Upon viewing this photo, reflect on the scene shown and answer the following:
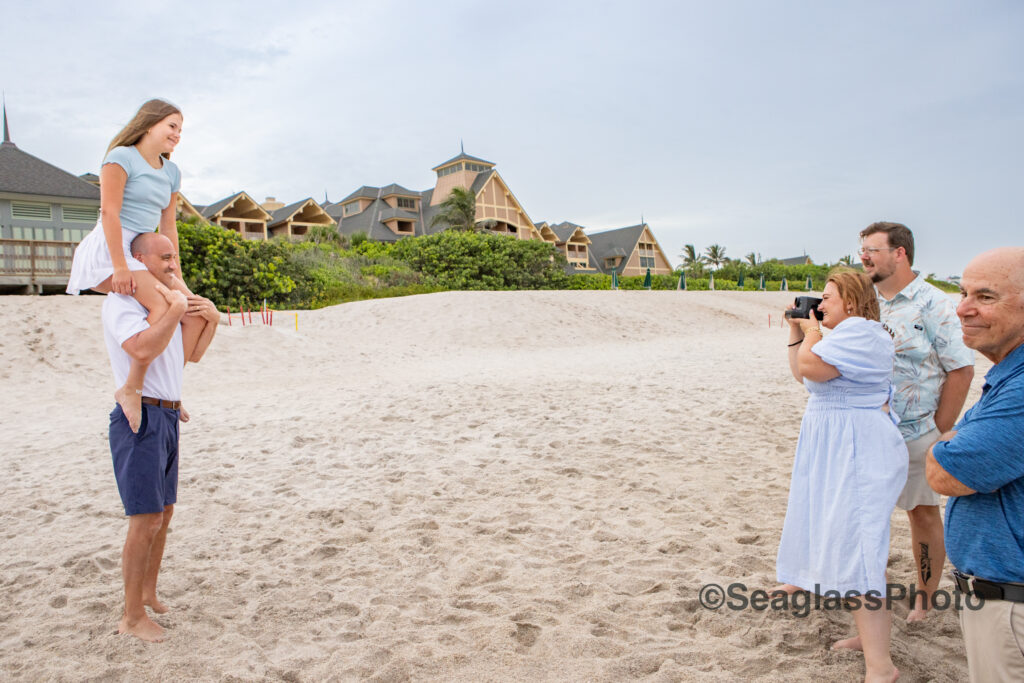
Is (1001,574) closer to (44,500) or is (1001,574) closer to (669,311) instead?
(44,500)

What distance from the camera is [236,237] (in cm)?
1886

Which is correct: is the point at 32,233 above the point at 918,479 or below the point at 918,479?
above

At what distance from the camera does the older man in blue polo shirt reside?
1.63m

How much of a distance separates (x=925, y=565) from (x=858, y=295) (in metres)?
1.49

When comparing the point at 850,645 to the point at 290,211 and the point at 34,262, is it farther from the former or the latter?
the point at 290,211

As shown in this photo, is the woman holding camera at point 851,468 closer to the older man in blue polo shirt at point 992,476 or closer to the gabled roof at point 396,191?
the older man in blue polo shirt at point 992,476

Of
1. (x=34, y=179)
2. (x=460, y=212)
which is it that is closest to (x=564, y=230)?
(x=460, y=212)

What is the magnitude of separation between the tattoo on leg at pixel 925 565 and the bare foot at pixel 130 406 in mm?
3678

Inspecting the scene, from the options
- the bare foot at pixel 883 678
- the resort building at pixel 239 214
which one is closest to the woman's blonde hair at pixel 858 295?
the bare foot at pixel 883 678

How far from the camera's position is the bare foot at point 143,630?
287cm

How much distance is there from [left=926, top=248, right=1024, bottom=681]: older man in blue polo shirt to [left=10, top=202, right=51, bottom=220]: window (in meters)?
23.3

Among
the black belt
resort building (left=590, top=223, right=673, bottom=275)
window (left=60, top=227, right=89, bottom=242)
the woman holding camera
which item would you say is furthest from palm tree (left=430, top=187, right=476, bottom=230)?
the black belt

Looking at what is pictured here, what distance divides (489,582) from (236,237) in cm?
1803

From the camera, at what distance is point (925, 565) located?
3.04 m
